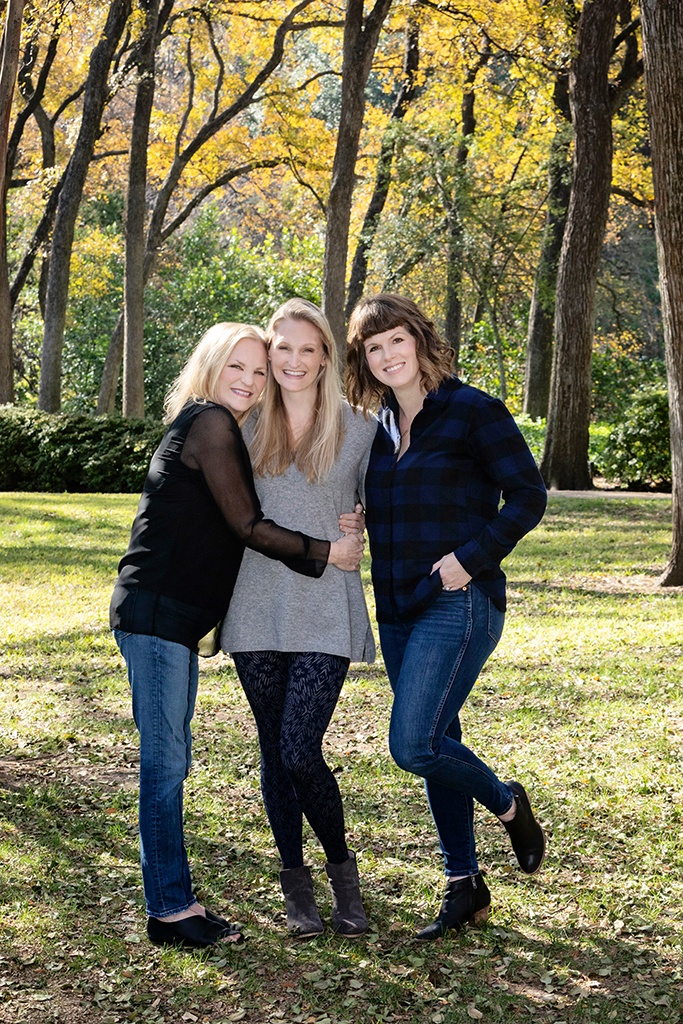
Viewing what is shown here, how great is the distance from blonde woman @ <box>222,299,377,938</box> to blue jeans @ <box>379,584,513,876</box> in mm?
228

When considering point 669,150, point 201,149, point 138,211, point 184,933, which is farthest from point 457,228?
point 184,933

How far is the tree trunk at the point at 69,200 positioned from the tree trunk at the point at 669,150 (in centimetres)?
1353

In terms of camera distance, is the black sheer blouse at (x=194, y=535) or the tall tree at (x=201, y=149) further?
the tall tree at (x=201, y=149)

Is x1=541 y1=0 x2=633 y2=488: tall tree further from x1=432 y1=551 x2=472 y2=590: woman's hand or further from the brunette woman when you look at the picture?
x1=432 y1=551 x2=472 y2=590: woman's hand

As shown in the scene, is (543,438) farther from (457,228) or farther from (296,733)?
(296,733)

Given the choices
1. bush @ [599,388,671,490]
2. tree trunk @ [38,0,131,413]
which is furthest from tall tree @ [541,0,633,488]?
tree trunk @ [38,0,131,413]

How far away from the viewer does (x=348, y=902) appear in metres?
3.94

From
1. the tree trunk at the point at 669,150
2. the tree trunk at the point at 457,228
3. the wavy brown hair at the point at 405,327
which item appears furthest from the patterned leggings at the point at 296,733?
the tree trunk at the point at 457,228

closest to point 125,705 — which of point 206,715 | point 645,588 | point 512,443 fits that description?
point 206,715

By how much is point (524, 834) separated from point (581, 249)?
13.3 m

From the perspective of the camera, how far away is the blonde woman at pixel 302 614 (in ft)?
12.1

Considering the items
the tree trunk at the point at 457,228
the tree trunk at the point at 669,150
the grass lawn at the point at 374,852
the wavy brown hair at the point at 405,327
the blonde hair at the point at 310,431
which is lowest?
the grass lawn at the point at 374,852

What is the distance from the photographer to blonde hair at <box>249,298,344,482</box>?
3.79m

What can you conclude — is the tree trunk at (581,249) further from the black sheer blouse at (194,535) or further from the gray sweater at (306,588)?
the black sheer blouse at (194,535)
